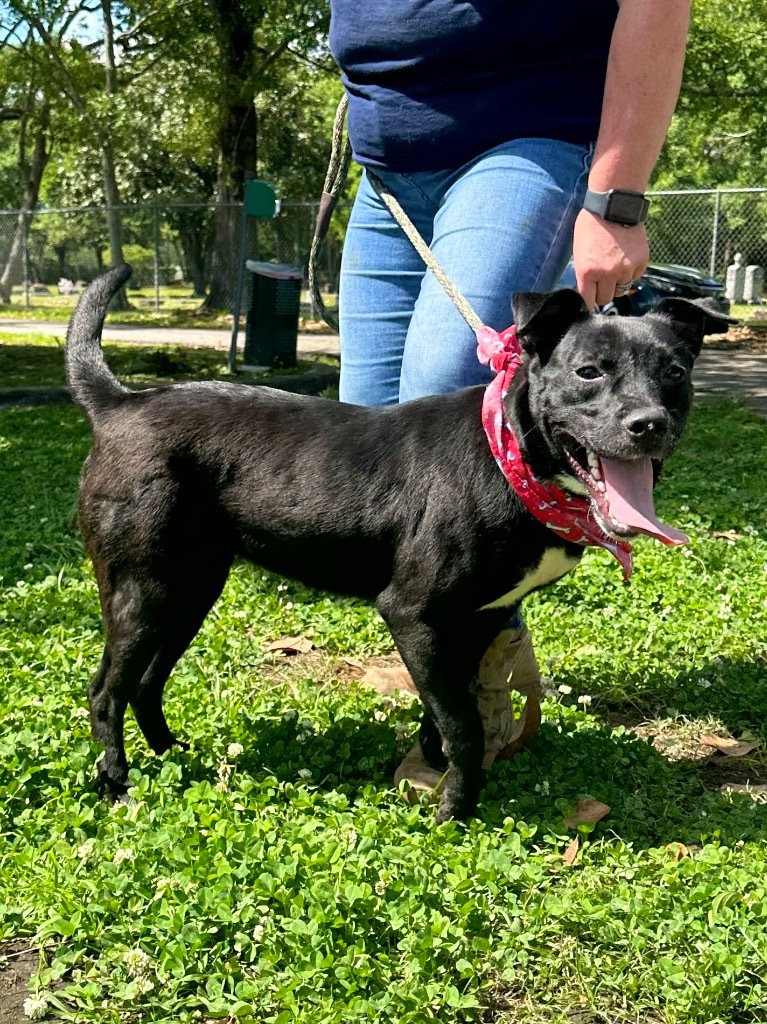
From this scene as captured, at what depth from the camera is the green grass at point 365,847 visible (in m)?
2.33

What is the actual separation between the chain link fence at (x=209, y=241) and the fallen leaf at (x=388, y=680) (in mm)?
5548

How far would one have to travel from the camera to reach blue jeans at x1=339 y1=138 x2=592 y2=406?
9.87 feet

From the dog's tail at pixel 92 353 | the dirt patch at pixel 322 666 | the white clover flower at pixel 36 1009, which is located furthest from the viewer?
the dirt patch at pixel 322 666

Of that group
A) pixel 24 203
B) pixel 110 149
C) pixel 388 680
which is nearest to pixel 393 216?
pixel 388 680

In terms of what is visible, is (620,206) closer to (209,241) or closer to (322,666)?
(322,666)

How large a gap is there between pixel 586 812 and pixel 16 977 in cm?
155

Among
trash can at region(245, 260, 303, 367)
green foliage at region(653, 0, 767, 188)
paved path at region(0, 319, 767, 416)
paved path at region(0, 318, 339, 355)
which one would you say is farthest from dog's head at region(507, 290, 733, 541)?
green foliage at region(653, 0, 767, 188)

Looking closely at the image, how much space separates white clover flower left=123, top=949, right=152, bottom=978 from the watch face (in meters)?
2.10

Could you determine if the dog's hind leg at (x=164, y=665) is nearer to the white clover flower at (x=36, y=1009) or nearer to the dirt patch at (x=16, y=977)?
the dirt patch at (x=16, y=977)

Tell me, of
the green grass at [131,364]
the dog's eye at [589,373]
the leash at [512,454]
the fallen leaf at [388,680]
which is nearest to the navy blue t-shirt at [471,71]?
the leash at [512,454]

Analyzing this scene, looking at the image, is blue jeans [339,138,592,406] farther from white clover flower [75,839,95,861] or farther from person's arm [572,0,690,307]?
white clover flower [75,839,95,861]

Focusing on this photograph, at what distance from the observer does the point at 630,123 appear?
2.76 meters

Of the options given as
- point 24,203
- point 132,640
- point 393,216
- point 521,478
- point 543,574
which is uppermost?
point 24,203

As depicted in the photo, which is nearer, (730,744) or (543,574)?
(543,574)
